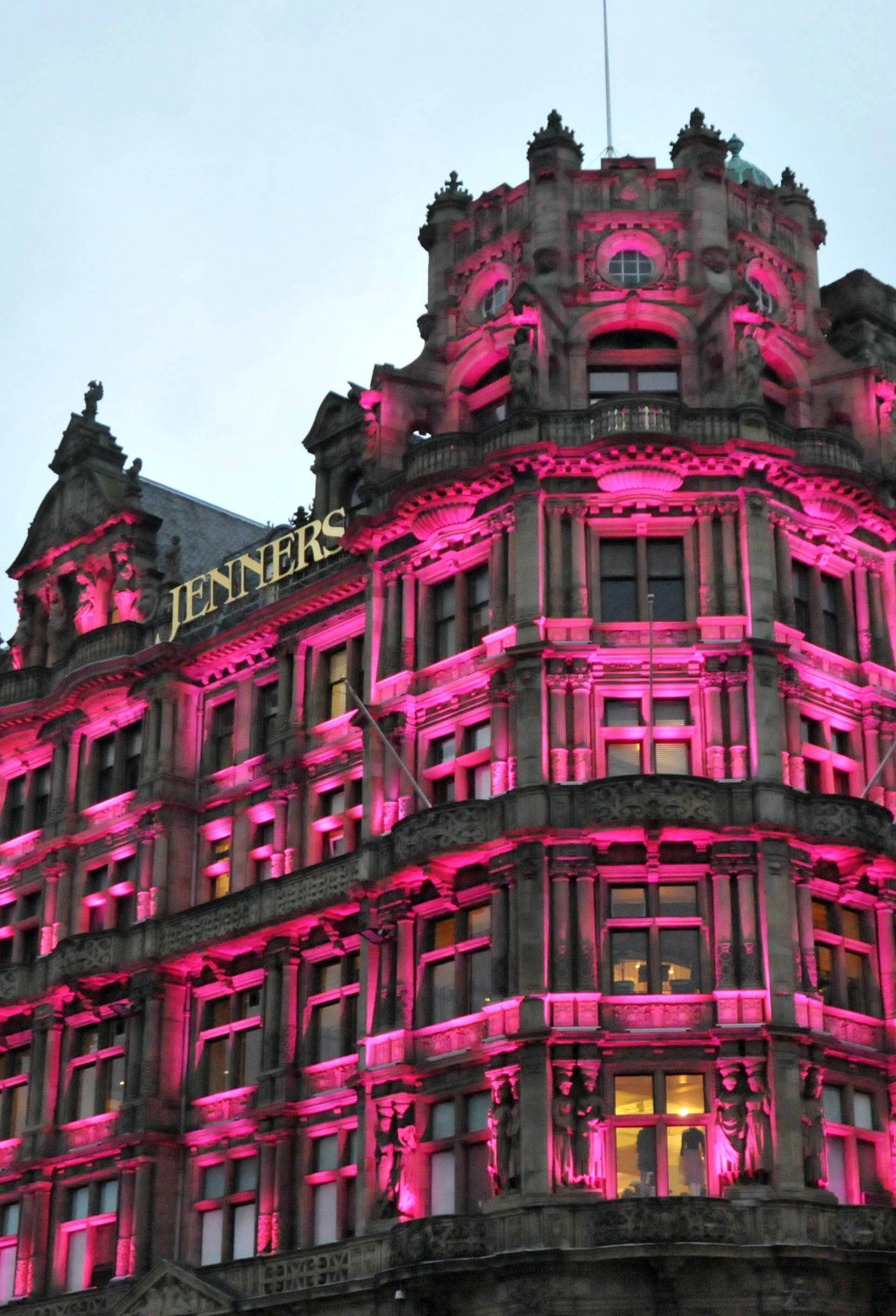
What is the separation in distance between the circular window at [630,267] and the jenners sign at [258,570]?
1171 cm

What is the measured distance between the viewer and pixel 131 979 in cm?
7244

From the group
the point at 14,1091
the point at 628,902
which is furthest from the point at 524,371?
the point at 14,1091

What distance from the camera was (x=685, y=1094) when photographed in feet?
189

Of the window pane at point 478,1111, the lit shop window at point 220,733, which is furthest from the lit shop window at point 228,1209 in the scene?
the lit shop window at point 220,733

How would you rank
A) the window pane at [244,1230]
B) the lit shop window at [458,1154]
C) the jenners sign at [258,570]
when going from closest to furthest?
the lit shop window at [458,1154], the window pane at [244,1230], the jenners sign at [258,570]

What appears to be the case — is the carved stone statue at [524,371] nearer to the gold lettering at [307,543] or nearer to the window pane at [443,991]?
the gold lettering at [307,543]

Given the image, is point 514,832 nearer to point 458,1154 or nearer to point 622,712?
point 622,712

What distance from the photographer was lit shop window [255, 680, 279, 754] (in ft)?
242

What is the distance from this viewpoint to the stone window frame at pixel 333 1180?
6372 centimetres

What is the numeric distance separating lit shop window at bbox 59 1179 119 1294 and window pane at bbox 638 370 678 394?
99.3ft

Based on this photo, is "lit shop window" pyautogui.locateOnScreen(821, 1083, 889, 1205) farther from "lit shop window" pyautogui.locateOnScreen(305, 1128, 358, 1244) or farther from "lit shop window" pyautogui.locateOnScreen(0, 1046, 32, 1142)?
"lit shop window" pyautogui.locateOnScreen(0, 1046, 32, 1142)

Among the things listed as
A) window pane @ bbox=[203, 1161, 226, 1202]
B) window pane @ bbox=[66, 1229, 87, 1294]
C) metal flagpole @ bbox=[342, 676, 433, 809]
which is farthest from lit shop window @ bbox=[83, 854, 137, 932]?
metal flagpole @ bbox=[342, 676, 433, 809]

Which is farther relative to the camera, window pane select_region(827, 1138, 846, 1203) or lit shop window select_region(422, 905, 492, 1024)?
lit shop window select_region(422, 905, 492, 1024)

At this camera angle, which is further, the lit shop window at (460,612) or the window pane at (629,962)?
the lit shop window at (460,612)
